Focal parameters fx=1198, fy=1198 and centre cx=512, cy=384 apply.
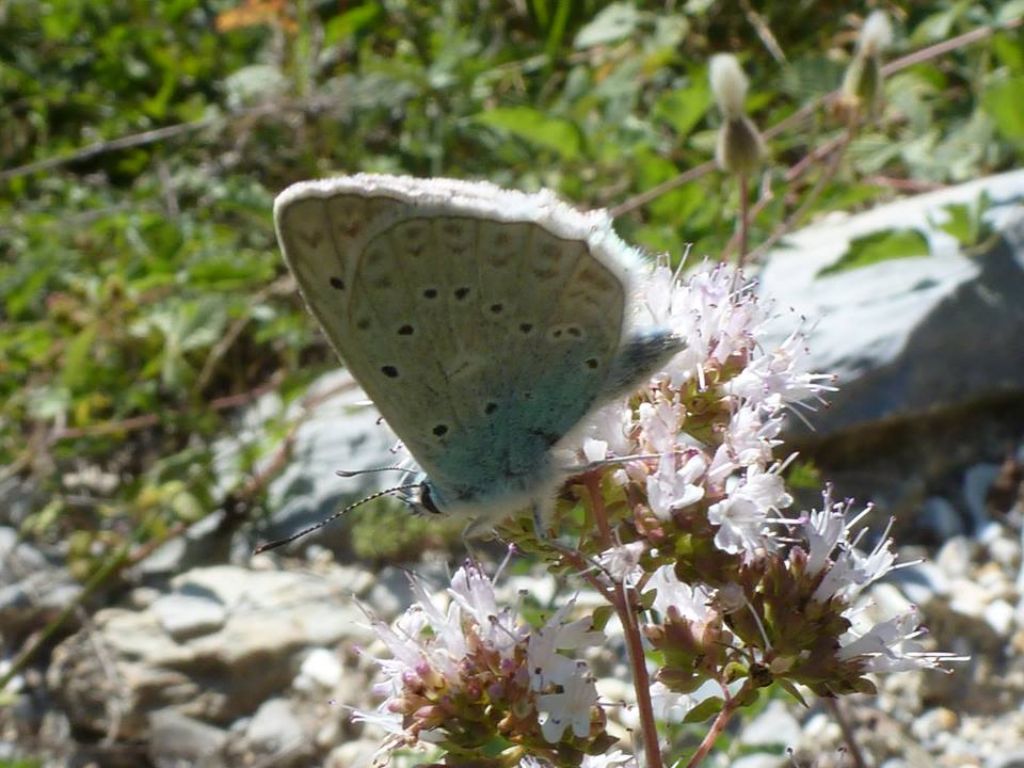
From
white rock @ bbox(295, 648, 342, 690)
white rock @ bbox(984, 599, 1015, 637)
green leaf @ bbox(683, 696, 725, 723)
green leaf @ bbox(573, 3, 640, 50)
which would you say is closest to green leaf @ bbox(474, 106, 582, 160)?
green leaf @ bbox(573, 3, 640, 50)

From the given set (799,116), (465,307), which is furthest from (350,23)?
(465,307)

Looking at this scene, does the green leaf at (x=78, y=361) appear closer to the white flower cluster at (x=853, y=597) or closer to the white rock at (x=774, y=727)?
the white rock at (x=774, y=727)

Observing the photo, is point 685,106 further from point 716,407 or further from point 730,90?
point 716,407

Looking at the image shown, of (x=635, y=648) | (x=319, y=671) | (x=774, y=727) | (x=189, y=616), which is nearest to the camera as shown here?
(x=635, y=648)

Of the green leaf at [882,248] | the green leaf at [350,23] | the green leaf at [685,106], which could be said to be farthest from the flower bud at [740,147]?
the green leaf at [350,23]

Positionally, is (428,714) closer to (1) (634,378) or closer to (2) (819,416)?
(1) (634,378)

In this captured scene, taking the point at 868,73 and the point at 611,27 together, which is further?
the point at 611,27
